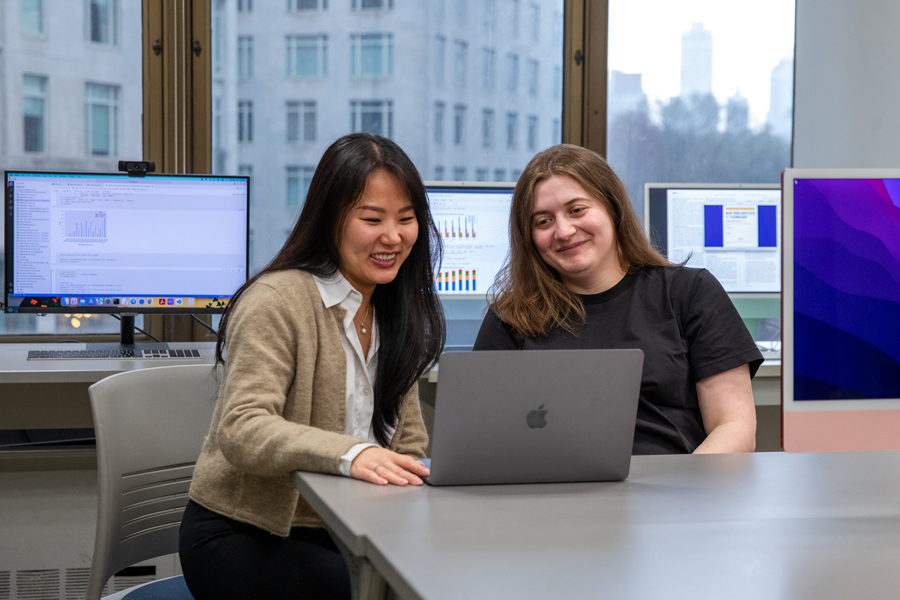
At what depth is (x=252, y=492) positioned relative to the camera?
1203 mm

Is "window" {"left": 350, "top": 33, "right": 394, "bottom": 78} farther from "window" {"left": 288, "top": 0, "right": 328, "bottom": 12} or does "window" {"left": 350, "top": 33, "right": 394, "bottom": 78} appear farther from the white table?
the white table

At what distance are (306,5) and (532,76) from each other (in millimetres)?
859

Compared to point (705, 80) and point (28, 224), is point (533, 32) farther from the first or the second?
point (28, 224)

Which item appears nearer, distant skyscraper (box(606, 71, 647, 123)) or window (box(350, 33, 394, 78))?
window (box(350, 33, 394, 78))

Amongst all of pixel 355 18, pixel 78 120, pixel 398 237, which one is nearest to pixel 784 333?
pixel 398 237

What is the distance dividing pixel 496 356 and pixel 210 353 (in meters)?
1.46

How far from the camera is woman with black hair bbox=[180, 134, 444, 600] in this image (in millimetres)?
1093

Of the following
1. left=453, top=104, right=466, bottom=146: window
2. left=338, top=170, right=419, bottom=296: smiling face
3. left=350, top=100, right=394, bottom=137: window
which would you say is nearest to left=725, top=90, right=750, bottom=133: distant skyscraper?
left=453, top=104, right=466, bottom=146: window

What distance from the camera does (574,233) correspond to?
1.55m

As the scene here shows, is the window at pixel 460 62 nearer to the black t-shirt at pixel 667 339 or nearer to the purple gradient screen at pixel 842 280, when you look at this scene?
the black t-shirt at pixel 667 339

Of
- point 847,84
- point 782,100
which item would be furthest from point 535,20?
point 847,84

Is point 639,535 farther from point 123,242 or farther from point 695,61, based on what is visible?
point 695,61

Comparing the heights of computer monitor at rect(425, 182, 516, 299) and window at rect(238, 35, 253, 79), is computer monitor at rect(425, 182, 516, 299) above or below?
below

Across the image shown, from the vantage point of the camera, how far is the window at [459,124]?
2912mm
